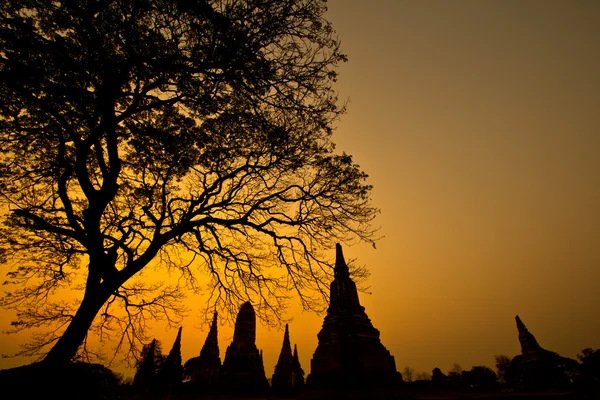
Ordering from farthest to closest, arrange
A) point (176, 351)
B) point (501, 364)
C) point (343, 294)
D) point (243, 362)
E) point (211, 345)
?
point (501, 364) → point (176, 351) → point (211, 345) → point (243, 362) → point (343, 294)

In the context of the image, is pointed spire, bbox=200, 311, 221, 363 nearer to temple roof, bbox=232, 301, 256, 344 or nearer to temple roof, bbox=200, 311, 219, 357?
temple roof, bbox=200, 311, 219, 357

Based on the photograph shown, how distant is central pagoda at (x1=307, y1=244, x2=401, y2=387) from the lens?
1401cm

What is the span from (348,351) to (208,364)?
16.8 metres

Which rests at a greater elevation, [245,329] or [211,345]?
[245,329]

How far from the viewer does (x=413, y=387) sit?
943 inches

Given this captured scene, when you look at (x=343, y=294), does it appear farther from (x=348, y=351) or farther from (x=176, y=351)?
(x=176, y=351)

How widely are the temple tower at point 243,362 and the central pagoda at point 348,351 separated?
9.70 metres

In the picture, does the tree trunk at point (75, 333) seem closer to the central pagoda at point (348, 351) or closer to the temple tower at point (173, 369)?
the central pagoda at point (348, 351)

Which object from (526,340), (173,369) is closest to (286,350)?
(173,369)

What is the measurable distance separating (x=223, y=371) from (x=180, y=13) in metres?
25.2

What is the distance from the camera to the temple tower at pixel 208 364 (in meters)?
24.8

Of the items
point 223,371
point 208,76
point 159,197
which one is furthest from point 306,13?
point 223,371

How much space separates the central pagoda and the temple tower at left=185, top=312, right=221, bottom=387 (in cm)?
1252

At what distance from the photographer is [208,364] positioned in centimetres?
2553
